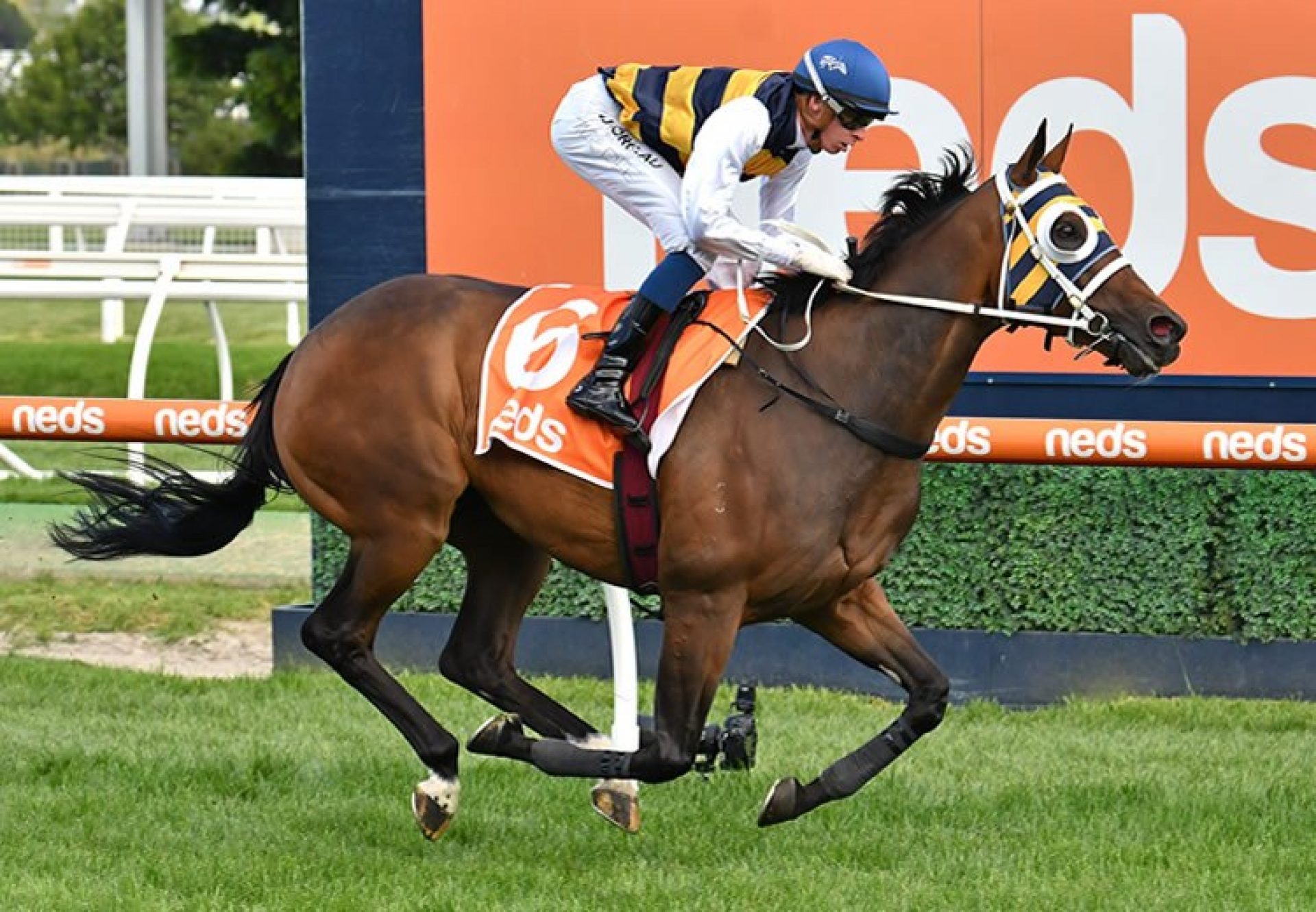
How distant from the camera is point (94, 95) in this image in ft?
140

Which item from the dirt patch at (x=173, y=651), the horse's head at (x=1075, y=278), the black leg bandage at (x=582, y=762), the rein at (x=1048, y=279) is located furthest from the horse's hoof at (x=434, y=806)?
the dirt patch at (x=173, y=651)

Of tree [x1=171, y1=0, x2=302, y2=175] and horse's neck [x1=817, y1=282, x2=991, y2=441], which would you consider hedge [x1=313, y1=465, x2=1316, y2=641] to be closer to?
horse's neck [x1=817, y1=282, x2=991, y2=441]

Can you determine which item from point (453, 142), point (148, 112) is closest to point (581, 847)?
point (453, 142)

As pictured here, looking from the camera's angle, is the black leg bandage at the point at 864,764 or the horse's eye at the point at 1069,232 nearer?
the horse's eye at the point at 1069,232

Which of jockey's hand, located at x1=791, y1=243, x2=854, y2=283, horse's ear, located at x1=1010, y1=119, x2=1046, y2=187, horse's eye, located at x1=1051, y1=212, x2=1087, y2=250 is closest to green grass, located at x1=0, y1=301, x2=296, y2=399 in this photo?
jockey's hand, located at x1=791, y1=243, x2=854, y2=283

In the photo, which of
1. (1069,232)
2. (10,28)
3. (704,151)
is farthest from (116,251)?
(10,28)

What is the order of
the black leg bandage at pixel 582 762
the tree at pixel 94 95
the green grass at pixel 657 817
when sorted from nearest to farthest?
the green grass at pixel 657 817
the black leg bandage at pixel 582 762
the tree at pixel 94 95

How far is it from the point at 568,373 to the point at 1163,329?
1355mm

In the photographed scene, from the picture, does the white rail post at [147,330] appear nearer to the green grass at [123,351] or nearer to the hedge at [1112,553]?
the green grass at [123,351]

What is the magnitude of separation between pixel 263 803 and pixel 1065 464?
2.47 m

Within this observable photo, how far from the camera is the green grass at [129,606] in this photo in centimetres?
845

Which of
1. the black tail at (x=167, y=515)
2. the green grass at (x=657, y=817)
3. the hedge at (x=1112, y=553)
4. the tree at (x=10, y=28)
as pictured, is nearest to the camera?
the green grass at (x=657, y=817)

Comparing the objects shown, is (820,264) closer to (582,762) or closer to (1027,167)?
(1027,167)

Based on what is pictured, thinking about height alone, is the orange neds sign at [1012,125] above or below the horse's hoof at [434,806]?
above
